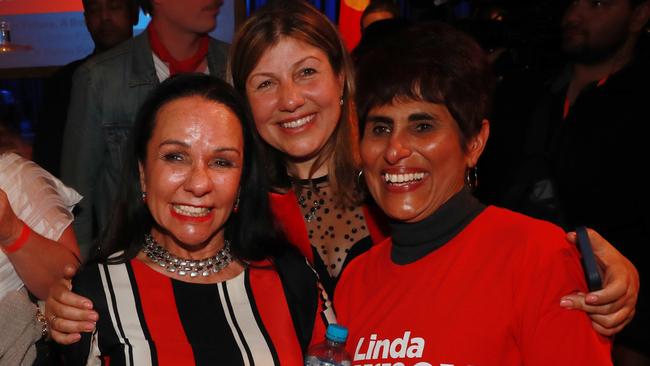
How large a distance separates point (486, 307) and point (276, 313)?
0.61 meters

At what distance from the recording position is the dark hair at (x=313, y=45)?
269 centimetres

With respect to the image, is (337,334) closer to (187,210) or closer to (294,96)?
(187,210)

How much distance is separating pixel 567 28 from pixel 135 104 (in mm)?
2107

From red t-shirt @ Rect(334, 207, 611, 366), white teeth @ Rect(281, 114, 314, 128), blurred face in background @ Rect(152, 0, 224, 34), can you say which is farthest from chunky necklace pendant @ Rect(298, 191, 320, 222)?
blurred face in background @ Rect(152, 0, 224, 34)

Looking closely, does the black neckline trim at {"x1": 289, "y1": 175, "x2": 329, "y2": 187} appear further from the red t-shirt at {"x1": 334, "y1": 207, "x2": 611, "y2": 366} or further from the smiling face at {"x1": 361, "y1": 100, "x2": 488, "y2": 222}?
the red t-shirt at {"x1": 334, "y1": 207, "x2": 611, "y2": 366}

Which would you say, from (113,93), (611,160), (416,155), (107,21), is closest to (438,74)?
(416,155)

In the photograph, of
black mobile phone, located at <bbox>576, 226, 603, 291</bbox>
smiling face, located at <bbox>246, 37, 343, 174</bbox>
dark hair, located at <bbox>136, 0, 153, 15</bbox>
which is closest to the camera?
black mobile phone, located at <bbox>576, 226, 603, 291</bbox>

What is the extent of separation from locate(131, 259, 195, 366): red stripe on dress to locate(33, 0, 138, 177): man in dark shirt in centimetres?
195

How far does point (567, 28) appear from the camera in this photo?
3.95 metres

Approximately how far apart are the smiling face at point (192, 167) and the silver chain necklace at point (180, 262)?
0.21 feet

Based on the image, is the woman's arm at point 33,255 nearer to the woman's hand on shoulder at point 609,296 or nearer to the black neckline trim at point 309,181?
the black neckline trim at point 309,181

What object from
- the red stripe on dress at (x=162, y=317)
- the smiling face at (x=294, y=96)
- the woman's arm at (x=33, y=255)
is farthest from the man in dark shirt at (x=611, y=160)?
the woman's arm at (x=33, y=255)

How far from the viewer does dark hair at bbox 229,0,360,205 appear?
2.69 metres

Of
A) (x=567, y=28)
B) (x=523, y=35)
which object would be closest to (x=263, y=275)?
(x=567, y=28)
